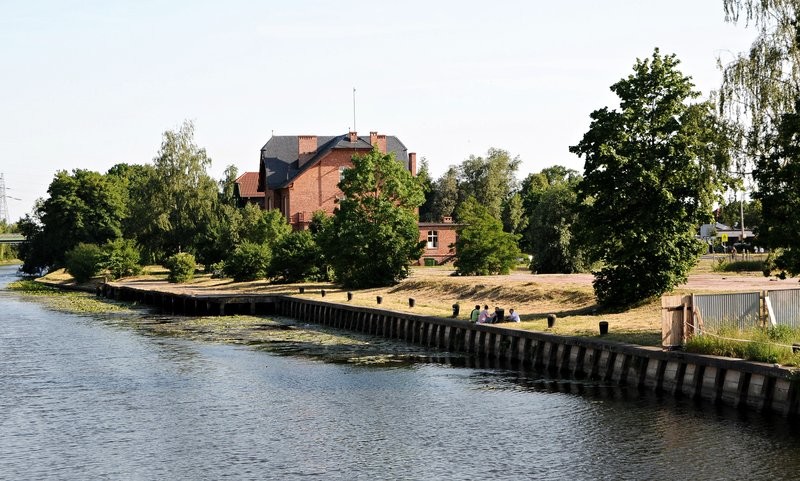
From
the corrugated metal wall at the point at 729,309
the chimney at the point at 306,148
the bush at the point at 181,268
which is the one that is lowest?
the corrugated metal wall at the point at 729,309

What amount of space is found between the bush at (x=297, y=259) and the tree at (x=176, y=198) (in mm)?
21267

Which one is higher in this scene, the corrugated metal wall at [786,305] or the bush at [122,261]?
the bush at [122,261]

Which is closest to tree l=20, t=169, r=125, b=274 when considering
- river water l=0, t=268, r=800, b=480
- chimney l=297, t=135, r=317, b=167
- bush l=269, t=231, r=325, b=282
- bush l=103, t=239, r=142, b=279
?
bush l=103, t=239, r=142, b=279

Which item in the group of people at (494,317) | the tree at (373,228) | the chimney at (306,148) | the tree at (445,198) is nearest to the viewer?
the group of people at (494,317)

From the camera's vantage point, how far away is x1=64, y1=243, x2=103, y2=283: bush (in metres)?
106

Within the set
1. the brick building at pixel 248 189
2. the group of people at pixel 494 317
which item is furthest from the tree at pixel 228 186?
the group of people at pixel 494 317

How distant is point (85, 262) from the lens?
353ft

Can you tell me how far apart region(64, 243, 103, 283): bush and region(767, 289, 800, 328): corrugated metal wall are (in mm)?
82984

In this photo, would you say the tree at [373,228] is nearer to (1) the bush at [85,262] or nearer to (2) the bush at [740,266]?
(2) the bush at [740,266]

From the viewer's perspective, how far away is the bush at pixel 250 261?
85000 millimetres

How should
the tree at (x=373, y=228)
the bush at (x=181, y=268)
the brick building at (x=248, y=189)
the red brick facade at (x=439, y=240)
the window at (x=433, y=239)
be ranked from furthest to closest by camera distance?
1. the brick building at (x=248, y=189)
2. the window at (x=433, y=239)
3. the red brick facade at (x=439, y=240)
4. the bush at (x=181, y=268)
5. the tree at (x=373, y=228)

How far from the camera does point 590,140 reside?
140 ft

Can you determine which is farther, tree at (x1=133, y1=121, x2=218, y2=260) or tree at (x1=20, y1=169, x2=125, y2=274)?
tree at (x1=20, y1=169, x2=125, y2=274)

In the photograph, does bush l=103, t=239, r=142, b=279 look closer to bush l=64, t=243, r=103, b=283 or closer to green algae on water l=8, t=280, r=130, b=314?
bush l=64, t=243, r=103, b=283
